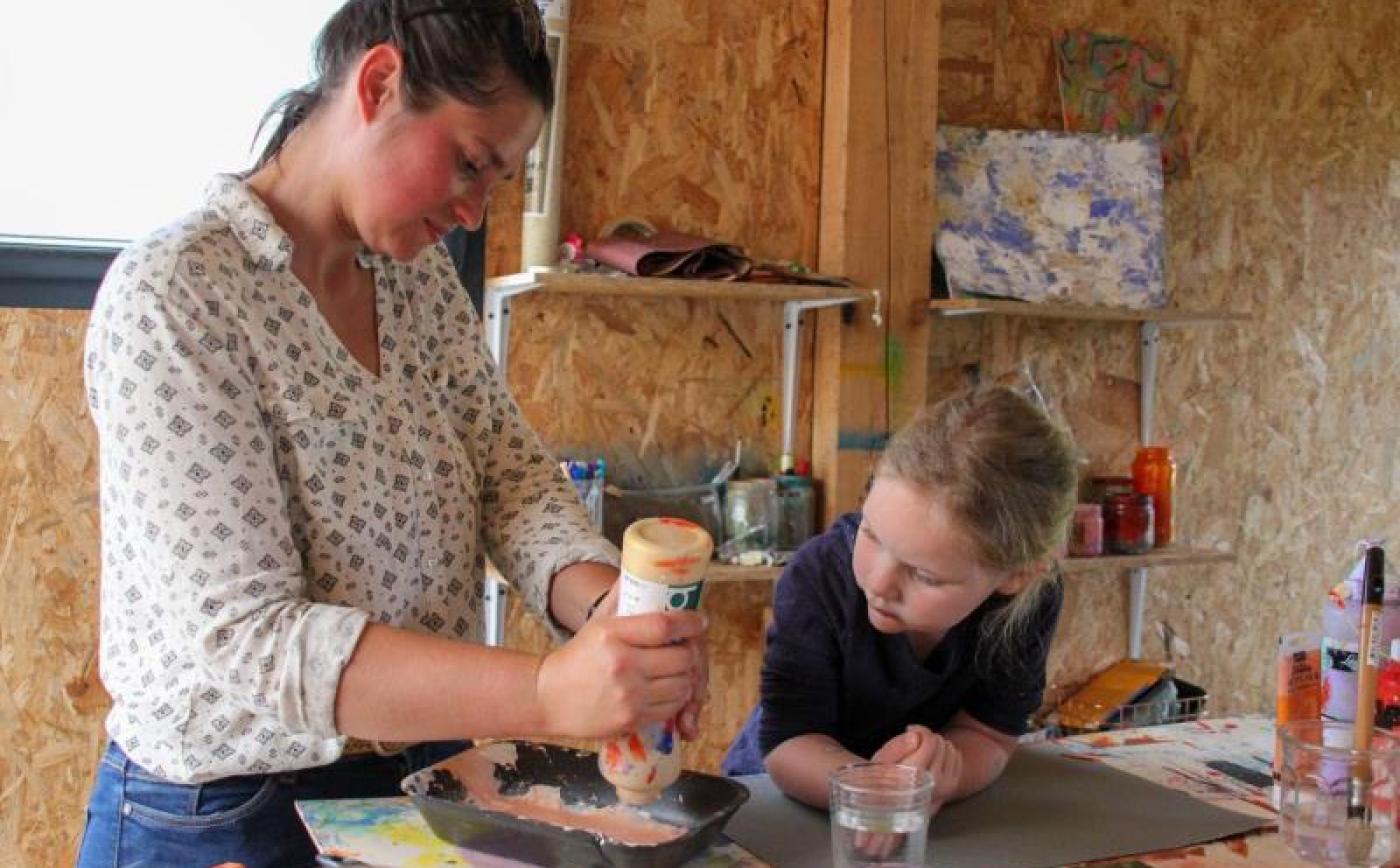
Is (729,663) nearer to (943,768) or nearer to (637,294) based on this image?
(637,294)

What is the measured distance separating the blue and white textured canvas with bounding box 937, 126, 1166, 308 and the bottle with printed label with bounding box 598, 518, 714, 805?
6.93 ft

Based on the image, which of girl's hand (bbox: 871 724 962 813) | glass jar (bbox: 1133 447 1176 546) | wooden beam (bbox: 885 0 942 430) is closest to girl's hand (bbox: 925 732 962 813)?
girl's hand (bbox: 871 724 962 813)

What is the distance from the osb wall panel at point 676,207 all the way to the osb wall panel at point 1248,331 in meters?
0.47

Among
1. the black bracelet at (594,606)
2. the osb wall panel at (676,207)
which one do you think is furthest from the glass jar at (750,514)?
the black bracelet at (594,606)

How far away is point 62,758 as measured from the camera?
103 inches

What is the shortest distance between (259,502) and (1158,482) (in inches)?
108

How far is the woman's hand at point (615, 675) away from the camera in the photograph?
116 centimetres

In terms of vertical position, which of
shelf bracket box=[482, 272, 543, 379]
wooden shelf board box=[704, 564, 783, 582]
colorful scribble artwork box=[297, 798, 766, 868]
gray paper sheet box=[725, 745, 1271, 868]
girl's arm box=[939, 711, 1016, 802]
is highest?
shelf bracket box=[482, 272, 543, 379]

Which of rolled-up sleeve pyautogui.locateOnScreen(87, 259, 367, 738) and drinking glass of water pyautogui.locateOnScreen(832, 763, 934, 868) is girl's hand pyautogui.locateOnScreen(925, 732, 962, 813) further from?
rolled-up sleeve pyautogui.locateOnScreen(87, 259, 367, 738)

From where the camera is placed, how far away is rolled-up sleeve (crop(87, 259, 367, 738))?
1193 mm

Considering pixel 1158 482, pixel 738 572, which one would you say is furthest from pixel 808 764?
pixel 1158 482

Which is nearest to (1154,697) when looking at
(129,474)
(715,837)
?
(715,837)

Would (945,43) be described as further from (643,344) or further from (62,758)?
(62,758)

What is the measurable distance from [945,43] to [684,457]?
1187 millimetres
